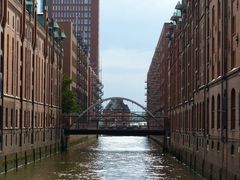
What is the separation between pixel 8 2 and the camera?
58625 mm

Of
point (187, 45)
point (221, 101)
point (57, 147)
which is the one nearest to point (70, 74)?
point (57, 147)

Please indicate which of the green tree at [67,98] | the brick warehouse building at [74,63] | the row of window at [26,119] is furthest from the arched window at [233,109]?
the brick warehouse building at [74,63]

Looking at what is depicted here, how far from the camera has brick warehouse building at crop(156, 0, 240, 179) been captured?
36.7 meters

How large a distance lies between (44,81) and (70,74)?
47.7 m

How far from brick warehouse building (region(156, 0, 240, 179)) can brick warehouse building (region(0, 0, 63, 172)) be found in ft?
57.1

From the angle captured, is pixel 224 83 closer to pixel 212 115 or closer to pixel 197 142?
pixel 212 115

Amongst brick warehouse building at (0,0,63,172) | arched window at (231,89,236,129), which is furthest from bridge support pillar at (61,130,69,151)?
arched window at (231,89,236,129)

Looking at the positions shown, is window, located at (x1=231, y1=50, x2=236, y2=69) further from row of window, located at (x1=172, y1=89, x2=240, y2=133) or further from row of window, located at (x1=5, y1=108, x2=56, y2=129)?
row of window, located at (x1=5, y1=108, x2=56, y2=129)

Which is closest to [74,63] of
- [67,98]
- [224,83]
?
[67,98]

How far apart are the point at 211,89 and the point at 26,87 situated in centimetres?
2765

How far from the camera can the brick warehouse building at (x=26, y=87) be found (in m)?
56.7

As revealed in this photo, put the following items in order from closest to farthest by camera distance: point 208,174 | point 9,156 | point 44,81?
point 208,174 → point 9,156 → point 44,81

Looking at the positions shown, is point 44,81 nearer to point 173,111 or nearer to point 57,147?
point 57,147

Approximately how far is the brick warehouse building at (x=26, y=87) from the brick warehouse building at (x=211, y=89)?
17404 millimetres
